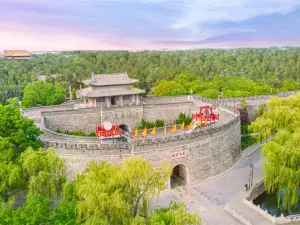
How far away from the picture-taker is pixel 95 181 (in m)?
12.6

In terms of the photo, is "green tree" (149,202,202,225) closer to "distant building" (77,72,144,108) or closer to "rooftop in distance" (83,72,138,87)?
"distant building" (77,72,144,108)

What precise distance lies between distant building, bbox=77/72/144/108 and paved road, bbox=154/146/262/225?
1161 centimetres

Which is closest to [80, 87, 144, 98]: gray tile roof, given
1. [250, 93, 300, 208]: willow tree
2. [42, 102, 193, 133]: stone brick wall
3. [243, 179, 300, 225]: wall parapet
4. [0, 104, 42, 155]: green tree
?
[42, 102, 193, 133]: stone brick wall

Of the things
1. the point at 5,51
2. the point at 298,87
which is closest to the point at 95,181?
the point at 298,87

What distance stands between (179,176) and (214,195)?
363 cm

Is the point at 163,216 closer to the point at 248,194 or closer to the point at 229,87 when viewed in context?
the point at 248,194

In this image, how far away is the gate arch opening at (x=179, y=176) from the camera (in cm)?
2170

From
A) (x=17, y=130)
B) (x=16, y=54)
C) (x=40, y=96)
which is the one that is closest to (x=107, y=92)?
(x=40, y=96)

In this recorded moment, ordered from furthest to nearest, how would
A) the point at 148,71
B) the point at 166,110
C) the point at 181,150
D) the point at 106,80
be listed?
the point at 148,71 → the point at 166,110 → the point at 106,80 → the point at 181,150

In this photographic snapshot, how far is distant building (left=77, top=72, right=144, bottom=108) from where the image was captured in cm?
2848

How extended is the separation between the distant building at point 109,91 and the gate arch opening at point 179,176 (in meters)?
9.52

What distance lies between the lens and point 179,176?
74.5 ft

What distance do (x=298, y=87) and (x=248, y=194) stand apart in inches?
1252

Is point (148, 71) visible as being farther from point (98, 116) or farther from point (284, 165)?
point (284, 165)
